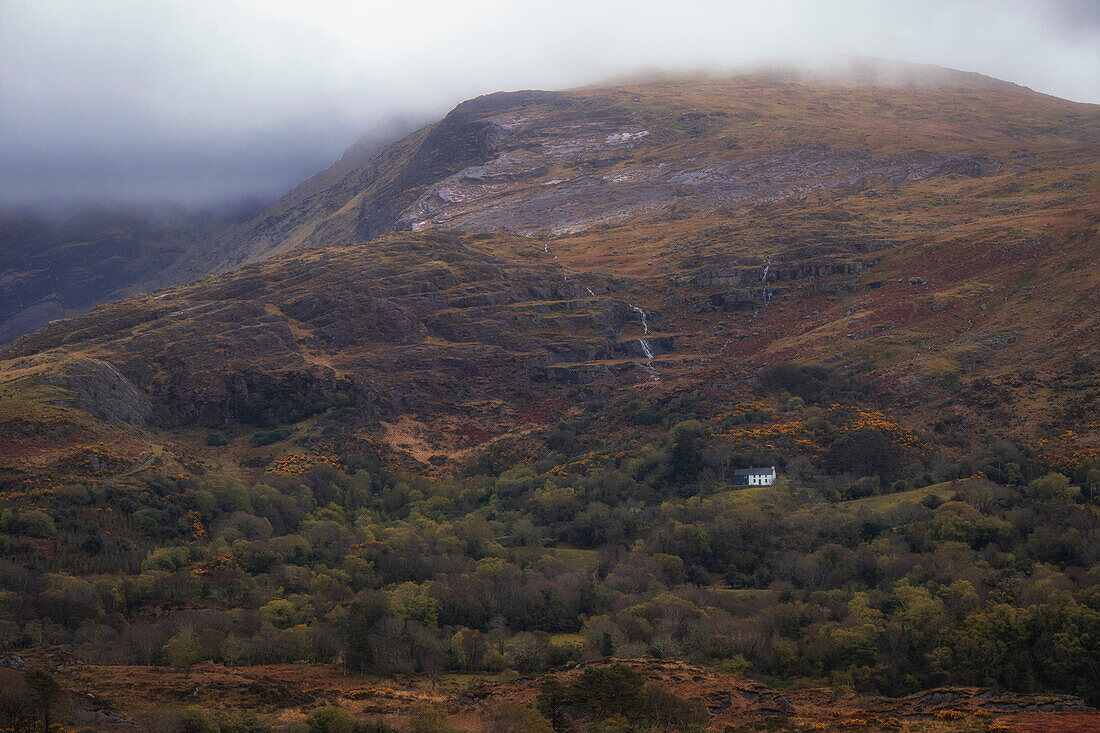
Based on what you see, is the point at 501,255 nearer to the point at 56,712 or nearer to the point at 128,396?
the point at 128,396

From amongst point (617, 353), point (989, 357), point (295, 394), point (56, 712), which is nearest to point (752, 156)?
point (617, 353)

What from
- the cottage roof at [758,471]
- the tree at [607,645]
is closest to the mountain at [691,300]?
the cottage roof at [758,471]

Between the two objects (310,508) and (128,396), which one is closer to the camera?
(310,508)

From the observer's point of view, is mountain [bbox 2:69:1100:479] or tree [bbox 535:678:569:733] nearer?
tree [bbox 535:678:569:733]

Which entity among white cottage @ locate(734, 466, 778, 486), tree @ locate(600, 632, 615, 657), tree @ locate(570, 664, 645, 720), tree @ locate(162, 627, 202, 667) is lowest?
tree @ locate(600, 632, 615, 657)

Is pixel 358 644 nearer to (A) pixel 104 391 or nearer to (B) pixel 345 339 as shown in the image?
(A) pixel 104 391

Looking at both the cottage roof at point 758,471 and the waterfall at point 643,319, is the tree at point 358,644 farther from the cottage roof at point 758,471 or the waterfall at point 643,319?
the waterfall at point 643,319

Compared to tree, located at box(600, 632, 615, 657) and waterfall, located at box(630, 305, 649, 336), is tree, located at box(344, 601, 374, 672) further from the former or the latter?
waterfall, located at box(630, 305, 649, 336)

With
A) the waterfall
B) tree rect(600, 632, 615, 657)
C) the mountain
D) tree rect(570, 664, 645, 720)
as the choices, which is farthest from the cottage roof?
the waterfall
